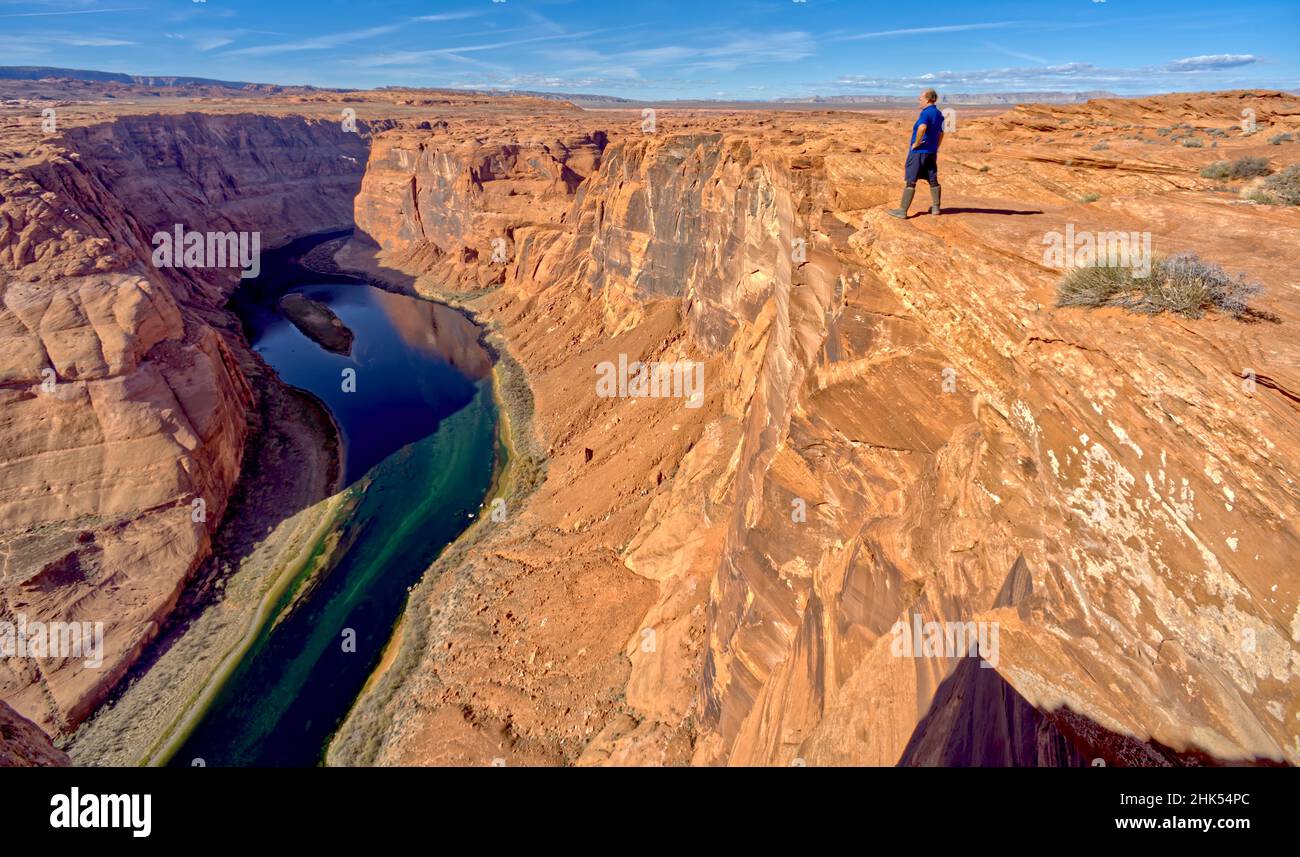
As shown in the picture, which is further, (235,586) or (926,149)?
(235,586)

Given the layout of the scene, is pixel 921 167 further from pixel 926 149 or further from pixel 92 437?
pixel 92 437

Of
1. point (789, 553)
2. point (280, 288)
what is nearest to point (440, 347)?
point (280, 288)

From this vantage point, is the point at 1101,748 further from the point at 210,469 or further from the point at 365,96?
the point at 365,96

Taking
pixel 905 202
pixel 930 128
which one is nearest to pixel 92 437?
pixel 905 202

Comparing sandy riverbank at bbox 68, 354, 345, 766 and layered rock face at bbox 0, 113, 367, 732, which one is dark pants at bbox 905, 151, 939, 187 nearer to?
sandy riverbank at bbox 68, 354, 345, 766

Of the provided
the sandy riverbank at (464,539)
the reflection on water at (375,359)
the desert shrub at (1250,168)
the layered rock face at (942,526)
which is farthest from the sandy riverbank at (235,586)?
the desert shrub at (1250,168)

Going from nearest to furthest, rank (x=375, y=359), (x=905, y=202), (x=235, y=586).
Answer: (x=905, y=202)
(x=235, y=586)
(x=375, y=359)

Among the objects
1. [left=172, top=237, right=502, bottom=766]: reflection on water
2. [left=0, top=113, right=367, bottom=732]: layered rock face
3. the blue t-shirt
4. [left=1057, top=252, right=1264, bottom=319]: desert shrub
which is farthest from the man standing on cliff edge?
[left=0, top=113, right=367, bottom=732]: layered rock face
